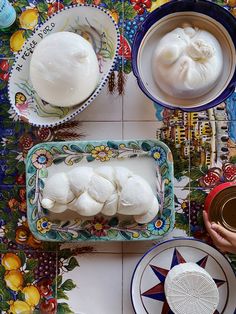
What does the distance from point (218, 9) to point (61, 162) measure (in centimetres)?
47

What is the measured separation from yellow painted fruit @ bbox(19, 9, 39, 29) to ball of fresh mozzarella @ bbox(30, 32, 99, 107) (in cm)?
13

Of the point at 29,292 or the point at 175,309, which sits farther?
the point at 29,292

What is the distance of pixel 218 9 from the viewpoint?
2.76 ft

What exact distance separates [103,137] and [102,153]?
0.15 feet

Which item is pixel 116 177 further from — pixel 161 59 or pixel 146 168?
pixel 161 59

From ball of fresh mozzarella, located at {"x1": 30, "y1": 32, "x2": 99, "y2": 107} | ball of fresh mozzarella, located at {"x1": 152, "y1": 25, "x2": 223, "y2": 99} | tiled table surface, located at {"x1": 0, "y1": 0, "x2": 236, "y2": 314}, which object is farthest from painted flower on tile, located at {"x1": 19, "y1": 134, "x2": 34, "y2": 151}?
ball of fresh mozzarella, located at {"x1": 152, "y1": 25, "x2": 223, "y2": 99}

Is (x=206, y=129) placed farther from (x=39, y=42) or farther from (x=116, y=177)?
(x=39, y=42)

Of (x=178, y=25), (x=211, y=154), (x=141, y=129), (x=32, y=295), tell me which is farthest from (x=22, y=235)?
(x=178, y=25)

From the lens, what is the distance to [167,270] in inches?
35.3

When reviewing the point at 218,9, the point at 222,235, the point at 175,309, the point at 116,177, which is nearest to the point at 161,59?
the point at 218,9

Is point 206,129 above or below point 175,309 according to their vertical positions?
above

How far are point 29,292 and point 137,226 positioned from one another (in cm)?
30

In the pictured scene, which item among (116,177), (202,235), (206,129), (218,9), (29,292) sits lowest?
(29,292)

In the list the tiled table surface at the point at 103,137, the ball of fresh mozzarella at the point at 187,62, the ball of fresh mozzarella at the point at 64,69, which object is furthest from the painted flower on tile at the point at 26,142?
the ball of fresh mozzarella at the point at 187,62
